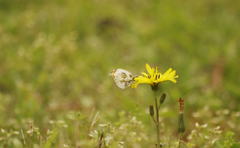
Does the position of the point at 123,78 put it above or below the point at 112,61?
below

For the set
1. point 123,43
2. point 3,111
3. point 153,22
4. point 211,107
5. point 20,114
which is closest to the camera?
point 20,114

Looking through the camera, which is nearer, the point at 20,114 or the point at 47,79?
the point at 20,114

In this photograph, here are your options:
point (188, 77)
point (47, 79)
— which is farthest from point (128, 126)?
point (188, 77)

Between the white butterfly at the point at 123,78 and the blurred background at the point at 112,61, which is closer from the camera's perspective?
the white butterfly at the point at 123,78

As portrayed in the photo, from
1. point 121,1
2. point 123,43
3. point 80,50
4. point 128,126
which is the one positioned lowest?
point 128,126

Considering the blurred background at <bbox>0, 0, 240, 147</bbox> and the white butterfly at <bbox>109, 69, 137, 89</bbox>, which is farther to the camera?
the blurred background at <bbox>0, 0, 240, 147</bbox>

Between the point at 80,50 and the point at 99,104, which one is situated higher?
the point at 80,50

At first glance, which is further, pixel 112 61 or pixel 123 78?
pixel 112 61

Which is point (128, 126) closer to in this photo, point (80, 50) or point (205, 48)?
point (80, 50)
